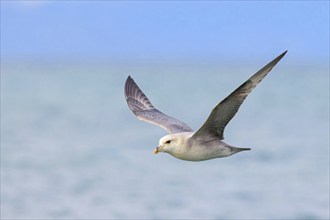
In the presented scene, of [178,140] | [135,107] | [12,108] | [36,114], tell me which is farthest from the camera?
[12,108]

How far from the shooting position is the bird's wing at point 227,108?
15797 mm

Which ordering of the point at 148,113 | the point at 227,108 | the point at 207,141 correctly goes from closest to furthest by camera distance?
the point at 227,108 → the point at 207,141 → the point at 148,113

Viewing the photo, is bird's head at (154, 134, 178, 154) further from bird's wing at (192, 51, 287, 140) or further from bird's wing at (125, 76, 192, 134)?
bird's wing at (125, 76, 192, 134)

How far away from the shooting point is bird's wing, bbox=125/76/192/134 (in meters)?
19.0

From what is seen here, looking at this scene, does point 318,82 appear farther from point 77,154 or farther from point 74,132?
point 77,154

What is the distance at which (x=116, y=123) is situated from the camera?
336 feet

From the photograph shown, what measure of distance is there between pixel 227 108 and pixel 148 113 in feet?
14.1

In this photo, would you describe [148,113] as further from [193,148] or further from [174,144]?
[193,148]

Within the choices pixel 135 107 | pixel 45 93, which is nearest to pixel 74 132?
pixel 45 93

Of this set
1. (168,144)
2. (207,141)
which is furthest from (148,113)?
(207,141)

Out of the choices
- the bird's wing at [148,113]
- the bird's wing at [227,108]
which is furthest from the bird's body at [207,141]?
the bird's wing at [148,113]

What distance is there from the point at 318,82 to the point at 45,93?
4658 cm

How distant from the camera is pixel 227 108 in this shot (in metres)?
16.1

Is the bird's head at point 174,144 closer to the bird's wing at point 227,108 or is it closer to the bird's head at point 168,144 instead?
the bird's head at point 168,144
